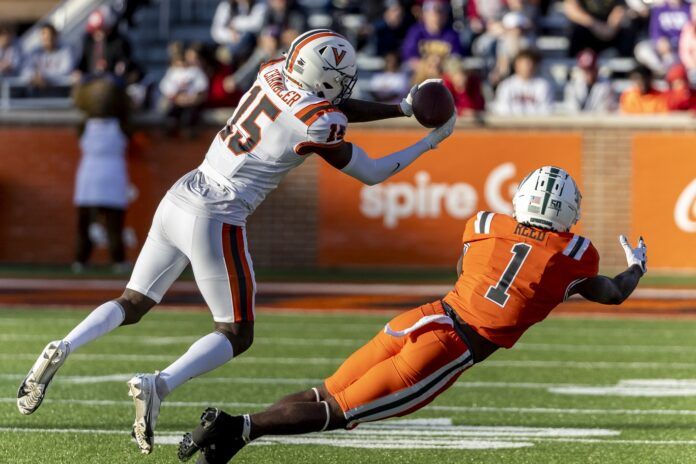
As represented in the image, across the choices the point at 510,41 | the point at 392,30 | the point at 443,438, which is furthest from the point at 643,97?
the point at 443,438

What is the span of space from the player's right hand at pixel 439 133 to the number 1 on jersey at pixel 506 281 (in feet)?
3.42

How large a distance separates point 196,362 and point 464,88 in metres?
9.46

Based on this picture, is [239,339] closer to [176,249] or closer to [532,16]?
[176,249]

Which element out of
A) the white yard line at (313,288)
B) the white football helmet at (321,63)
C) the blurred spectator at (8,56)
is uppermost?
the white football helmet at (321,63)

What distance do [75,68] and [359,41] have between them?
3566 millimetres

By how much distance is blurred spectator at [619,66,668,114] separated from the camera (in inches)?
579

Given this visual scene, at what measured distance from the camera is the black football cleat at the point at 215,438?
4969 mm

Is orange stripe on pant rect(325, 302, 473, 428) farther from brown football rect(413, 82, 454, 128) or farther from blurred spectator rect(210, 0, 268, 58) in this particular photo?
blurred spectator rect(210, 0, 268, 58)

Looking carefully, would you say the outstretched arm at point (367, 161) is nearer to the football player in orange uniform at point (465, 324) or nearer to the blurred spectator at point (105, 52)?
the football player in orange uniform at point (465, 324)

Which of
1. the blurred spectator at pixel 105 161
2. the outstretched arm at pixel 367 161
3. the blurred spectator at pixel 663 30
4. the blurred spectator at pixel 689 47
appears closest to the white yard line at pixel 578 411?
the outstretched arm at pixel 367 161

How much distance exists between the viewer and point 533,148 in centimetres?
1441

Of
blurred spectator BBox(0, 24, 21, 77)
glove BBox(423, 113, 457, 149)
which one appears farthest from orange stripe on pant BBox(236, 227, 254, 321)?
blurred spectator BBox(0, 24, 21, 77)

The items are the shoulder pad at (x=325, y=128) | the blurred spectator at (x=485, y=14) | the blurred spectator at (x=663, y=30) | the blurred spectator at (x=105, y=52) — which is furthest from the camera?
the blurred spectator at (x=485, y=14)

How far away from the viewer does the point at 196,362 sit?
546cm
